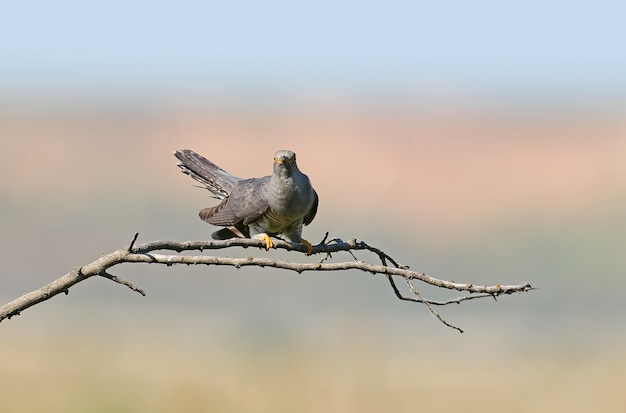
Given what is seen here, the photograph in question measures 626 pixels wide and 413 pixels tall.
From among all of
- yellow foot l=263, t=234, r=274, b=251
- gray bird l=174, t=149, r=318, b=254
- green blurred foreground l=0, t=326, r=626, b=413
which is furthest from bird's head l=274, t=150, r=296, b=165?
green blurred foreground l=0, t=326, r=626, b=413

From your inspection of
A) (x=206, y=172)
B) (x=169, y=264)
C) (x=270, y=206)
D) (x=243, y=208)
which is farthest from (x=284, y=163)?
(x=169, y=264)

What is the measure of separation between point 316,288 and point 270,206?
43764mm

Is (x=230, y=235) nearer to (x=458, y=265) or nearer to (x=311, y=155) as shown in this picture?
(x=458, y=265)

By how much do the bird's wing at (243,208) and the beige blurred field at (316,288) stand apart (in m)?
3.53

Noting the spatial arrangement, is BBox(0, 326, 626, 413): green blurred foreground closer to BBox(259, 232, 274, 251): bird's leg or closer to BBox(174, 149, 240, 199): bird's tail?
BBox(174, 149, 240, 199): bird's tail

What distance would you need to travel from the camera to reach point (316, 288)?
50.7m

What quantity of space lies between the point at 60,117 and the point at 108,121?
14.0 ft

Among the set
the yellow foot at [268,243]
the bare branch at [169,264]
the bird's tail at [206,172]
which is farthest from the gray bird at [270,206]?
the bare branch at [169,264]

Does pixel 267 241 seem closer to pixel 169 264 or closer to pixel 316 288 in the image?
pixel 169 264

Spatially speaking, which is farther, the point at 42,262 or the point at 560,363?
the point at 42,262

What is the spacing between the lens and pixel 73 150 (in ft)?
283

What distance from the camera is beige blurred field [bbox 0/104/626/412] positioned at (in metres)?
12.5

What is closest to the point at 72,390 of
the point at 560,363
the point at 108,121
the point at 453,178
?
the point at 560,363

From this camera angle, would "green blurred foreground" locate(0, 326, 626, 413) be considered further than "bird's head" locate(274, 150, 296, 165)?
Yes
